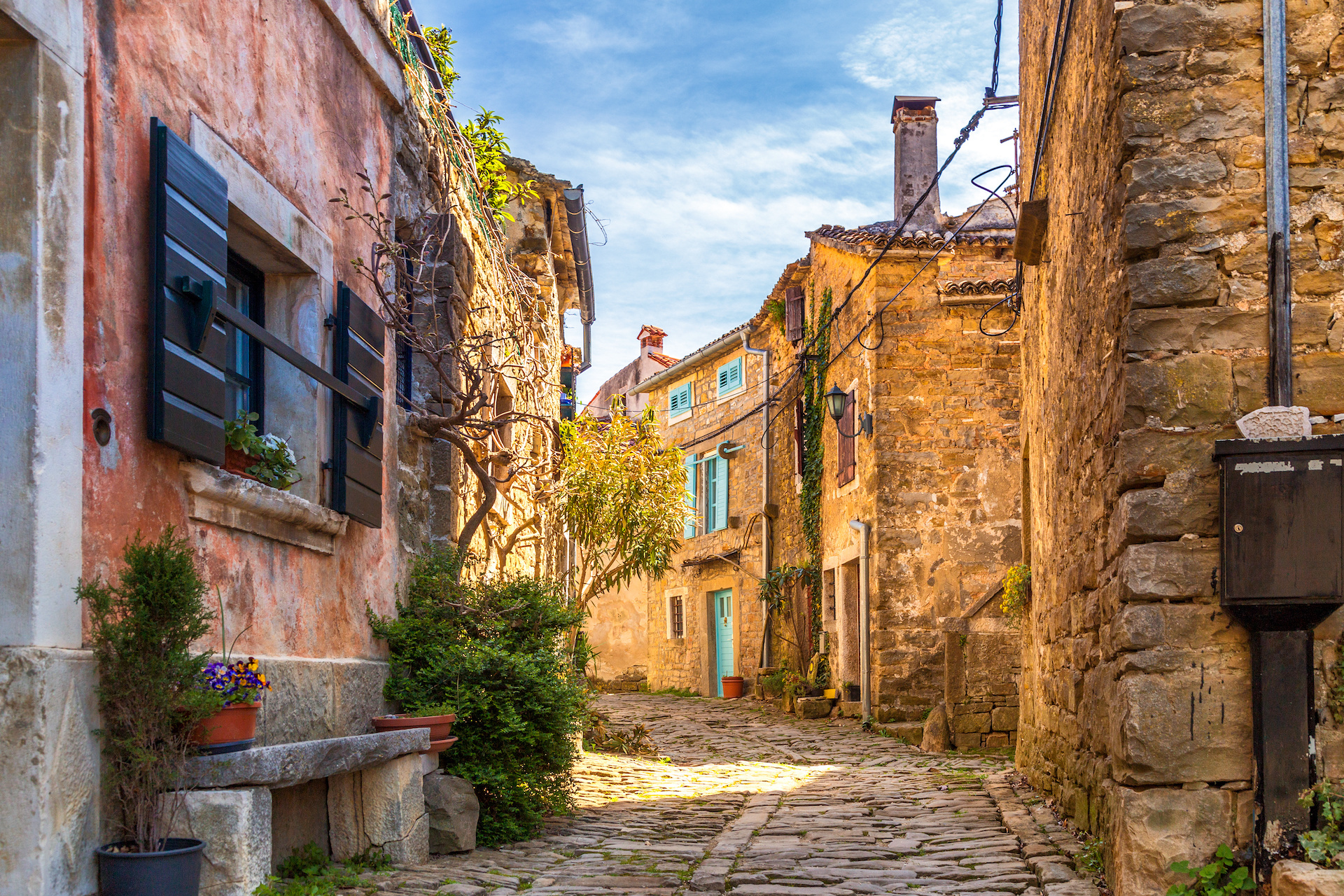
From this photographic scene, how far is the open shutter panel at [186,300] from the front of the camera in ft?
11.1

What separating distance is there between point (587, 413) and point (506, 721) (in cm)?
533

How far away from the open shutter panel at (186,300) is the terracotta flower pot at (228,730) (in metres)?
0.78

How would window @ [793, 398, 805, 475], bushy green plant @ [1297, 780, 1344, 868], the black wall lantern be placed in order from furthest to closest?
1. window @ [793, 398, 805, 475]
2. the black wall lantern
3. bushy green plant @ [1297, 780, 1344, 868]

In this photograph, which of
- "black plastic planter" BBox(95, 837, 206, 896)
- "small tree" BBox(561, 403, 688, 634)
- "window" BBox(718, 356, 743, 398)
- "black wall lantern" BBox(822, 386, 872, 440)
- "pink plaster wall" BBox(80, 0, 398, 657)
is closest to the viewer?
"black plastic planter" BBox(95, 837, 206, 896)

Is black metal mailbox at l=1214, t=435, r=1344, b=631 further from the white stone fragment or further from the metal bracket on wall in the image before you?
the metal bracket on wall

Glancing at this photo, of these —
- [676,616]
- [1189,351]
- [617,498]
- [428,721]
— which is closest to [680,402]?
[676,616]

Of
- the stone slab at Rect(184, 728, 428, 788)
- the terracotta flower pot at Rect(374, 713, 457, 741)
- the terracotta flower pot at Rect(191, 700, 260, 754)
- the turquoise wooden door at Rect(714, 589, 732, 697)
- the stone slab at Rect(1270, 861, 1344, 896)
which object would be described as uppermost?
the terracotta flower pot at Rect(191, 700, 260, 754)

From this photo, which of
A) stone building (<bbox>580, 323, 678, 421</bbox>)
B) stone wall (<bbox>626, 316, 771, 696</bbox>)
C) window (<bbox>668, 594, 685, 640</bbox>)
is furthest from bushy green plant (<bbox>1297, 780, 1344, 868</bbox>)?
stone building (<bbox>580, 323, 678, 421</bbox>)

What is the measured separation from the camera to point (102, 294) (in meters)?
3.19

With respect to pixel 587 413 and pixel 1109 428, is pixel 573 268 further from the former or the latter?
pixel 1109 428

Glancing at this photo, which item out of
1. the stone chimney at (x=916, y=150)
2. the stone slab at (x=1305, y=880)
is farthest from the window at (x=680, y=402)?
the stone slab at (x=1305, y=880)

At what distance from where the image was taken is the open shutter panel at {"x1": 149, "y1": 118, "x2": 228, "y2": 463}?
339cm

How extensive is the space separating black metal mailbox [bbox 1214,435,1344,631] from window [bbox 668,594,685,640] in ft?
59.8

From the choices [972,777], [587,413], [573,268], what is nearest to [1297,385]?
[972,777]
